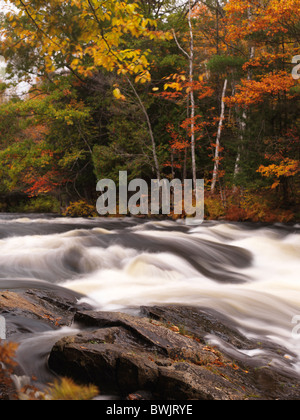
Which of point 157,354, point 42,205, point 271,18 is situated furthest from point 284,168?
point 42,205

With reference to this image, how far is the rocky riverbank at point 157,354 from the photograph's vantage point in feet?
8.36

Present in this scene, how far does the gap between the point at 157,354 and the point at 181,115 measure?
14952 millimetres

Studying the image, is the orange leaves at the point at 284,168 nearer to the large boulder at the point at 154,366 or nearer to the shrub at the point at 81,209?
the large boulder at the point at 154,366

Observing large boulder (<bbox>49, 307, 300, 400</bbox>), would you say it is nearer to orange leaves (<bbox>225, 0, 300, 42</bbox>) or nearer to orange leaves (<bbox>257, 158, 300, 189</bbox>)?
orange leaves (<bbox>257, 158, 300, 189</bbox>)

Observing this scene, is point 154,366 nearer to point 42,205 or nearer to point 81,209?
point 81,209

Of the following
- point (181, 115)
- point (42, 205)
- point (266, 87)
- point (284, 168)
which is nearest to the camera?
point (266, 87)

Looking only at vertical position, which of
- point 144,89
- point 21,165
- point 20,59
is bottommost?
point 21,165

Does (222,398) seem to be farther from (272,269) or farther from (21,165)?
(21,165)

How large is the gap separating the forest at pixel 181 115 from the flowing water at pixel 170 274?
3.10 meters

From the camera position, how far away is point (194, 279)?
22.1 feet

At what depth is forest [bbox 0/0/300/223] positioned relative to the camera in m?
12.1

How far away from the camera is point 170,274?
6.80 metres
